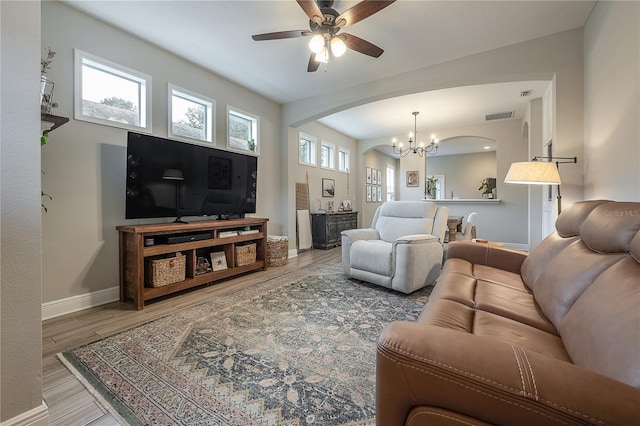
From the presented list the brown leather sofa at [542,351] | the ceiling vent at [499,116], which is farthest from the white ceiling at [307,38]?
the brown leather sofa at [542,351]

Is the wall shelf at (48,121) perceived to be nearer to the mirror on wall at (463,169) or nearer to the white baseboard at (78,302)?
the white baseboard at (78,302)

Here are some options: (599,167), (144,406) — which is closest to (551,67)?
(599,167)

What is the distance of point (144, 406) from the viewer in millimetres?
1325

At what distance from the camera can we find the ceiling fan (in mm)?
2045

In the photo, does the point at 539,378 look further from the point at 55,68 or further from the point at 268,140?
the point at 268,140

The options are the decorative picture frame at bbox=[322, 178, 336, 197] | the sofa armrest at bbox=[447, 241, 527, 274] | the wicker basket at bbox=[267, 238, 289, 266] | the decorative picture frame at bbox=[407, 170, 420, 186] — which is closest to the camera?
the sofa armrest at bbox=[447, 241, 527, 274]

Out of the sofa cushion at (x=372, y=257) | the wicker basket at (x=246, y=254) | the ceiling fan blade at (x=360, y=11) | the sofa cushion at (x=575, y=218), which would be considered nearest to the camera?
the sofa cushion at (x=575, y=218)

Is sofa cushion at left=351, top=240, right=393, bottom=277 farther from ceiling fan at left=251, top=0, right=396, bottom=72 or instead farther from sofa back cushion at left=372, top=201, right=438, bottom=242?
ceiling fan at left=251, top=0, right=396, bottom=72

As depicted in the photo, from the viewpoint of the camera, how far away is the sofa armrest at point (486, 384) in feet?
1.77

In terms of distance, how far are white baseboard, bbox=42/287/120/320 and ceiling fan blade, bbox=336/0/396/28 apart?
3.31 metres

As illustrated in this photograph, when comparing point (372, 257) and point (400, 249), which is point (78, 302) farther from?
point (400, 249)

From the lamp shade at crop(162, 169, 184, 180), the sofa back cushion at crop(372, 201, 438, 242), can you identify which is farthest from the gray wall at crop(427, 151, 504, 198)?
the lamp shade at crop(162, 169, 184, 180)

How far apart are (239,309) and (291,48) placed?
2.88 meters

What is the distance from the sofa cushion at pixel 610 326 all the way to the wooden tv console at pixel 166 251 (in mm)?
3019
